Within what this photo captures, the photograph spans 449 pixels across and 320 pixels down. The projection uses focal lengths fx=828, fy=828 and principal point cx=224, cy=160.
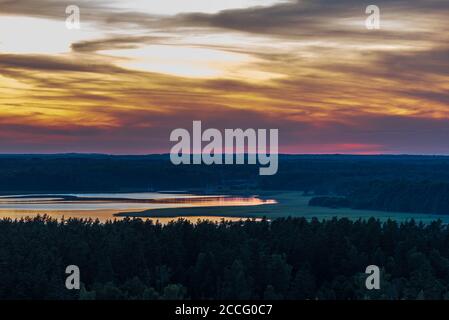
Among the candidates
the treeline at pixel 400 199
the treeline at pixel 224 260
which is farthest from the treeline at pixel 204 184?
the treeline at pixel 224 260

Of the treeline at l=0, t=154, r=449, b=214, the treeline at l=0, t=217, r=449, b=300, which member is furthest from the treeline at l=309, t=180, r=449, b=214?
the treeline at l=0, t=217, r=449, b=300

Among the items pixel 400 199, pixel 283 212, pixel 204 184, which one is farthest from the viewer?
pixel 204 184

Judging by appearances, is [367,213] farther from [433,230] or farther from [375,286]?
[375,286]

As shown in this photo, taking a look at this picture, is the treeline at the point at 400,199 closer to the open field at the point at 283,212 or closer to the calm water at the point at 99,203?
the open field at the point at 283,212

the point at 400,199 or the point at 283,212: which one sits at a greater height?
the point at 283,212

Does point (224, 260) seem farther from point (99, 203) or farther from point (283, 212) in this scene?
point (99, 203)

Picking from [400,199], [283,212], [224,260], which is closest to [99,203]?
[283,212]
